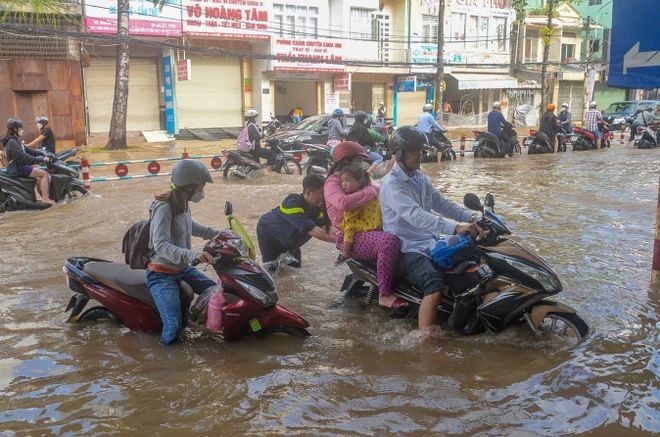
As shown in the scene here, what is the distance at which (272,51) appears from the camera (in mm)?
27250

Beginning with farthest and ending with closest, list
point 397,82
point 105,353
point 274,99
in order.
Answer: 1. point 397,82
2. point 274,99
3. point 105,353

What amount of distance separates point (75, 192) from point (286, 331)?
830 cm

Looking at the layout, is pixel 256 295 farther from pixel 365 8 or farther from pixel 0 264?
pixel 365 8

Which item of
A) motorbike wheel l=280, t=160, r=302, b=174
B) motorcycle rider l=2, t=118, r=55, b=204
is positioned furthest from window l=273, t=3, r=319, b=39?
motorcycle rider l=2, t=118, r=55, b=204

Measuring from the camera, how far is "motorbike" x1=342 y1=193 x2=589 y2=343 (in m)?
4.03

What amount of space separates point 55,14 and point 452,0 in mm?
22450

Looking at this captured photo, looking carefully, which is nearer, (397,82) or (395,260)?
(395,260)

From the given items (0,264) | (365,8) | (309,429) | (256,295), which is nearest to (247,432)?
(309,429)

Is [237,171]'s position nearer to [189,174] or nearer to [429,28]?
[189,174]

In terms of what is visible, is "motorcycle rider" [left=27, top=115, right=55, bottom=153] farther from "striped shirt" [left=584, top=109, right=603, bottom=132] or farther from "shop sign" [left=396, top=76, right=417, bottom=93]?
"shop sign" [left=396, top=76, right=417, bottom=93]

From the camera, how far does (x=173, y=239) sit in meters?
4.30

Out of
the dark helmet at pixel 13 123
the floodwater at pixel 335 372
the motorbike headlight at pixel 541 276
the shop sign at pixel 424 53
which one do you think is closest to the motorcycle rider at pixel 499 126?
the floodwater at pixel 335 372

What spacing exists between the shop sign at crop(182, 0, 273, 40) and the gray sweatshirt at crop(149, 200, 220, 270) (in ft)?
73.2

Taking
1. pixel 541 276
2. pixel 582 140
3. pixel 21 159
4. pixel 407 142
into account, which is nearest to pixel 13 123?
pixel 21 159
